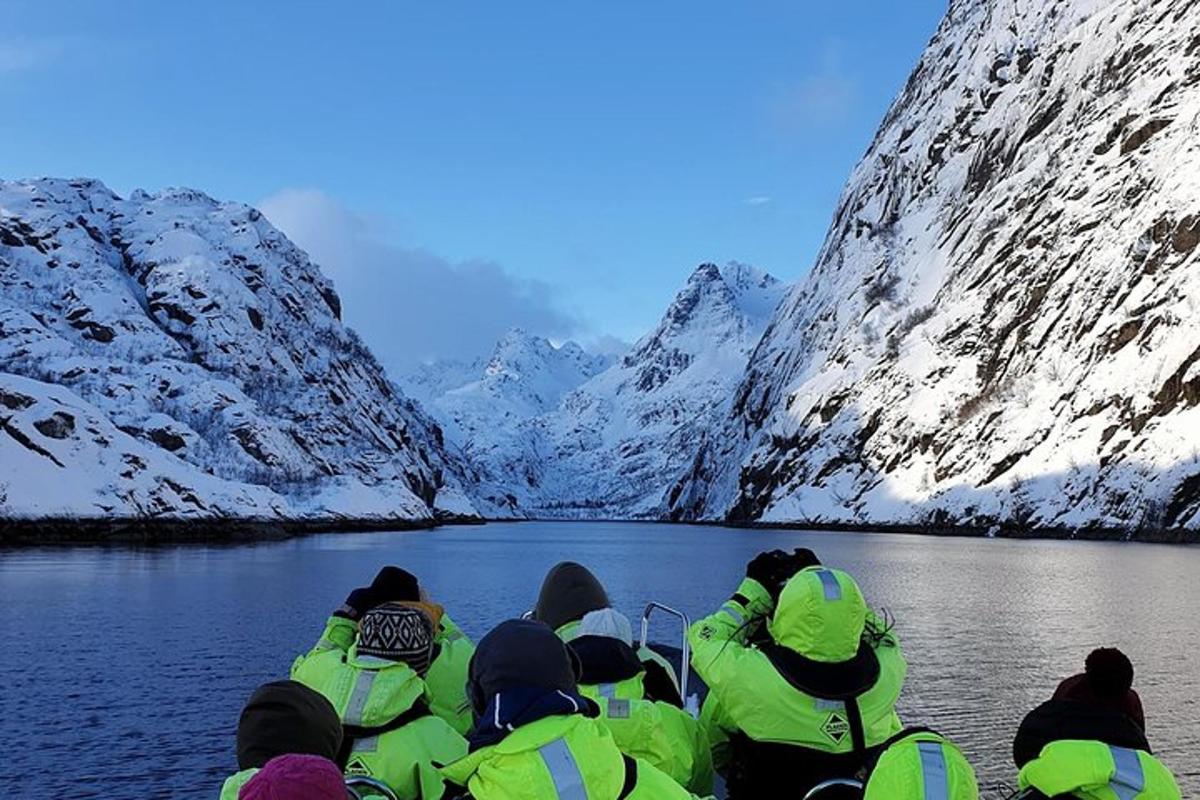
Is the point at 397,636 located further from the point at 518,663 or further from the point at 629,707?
the point at 518,663

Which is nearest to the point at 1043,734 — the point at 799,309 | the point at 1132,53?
the point at 1132,53

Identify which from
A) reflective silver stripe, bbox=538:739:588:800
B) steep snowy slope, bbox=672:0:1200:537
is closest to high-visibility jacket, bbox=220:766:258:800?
reflective silver stripe, bbox=538:739:588:800

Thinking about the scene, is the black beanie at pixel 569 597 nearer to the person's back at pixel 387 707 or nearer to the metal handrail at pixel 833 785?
the person's back at pixel 387 707

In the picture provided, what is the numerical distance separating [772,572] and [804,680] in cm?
142

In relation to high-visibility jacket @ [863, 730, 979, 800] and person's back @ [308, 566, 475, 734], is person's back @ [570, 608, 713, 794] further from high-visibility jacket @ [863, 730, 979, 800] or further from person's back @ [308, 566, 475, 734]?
person's back @ [308, 566, 475, 734]

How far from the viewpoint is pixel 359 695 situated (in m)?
7.12

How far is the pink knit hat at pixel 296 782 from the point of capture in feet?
13.6

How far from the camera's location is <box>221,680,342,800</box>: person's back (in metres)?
5.30

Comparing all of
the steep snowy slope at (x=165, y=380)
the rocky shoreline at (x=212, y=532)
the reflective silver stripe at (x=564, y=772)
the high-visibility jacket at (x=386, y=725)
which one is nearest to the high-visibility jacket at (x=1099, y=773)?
the reflective silver stripe at (x=564, y=772)

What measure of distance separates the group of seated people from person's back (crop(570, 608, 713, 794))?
15 mm

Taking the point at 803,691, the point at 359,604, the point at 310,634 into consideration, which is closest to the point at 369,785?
the point at 359,604

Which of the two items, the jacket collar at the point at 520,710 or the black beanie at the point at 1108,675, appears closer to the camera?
the jacket collar at the point at 520,710

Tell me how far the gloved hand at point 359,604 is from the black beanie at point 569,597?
61.6 inches

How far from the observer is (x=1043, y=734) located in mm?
6488
